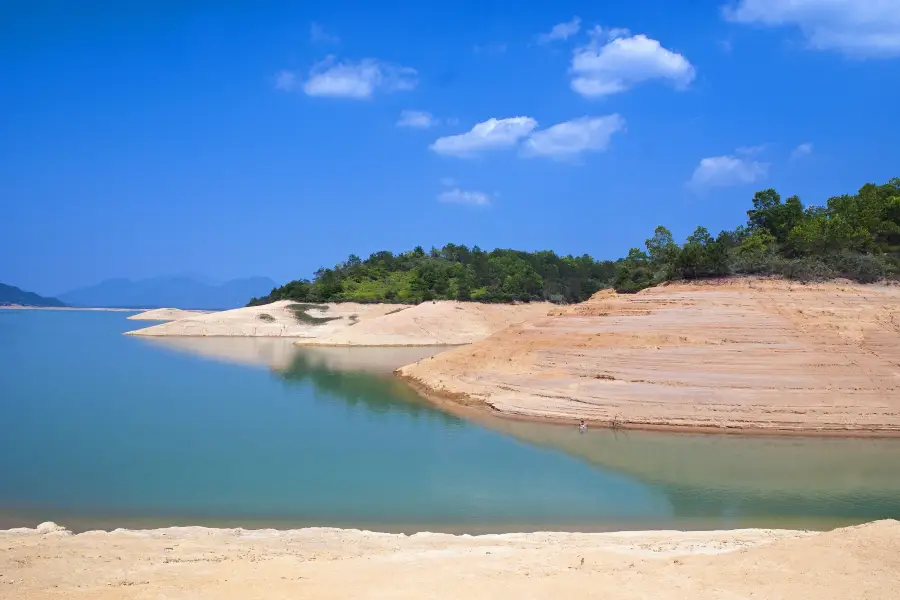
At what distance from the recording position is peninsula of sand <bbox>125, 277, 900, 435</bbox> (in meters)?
21.1

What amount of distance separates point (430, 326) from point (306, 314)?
55.8 feet

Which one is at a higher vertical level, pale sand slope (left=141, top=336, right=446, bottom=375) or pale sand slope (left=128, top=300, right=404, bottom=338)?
pale sand slope (left=128, top=300, right=404, bottom=338)

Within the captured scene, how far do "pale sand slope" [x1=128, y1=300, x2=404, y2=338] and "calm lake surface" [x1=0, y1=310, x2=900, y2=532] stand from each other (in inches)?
1365

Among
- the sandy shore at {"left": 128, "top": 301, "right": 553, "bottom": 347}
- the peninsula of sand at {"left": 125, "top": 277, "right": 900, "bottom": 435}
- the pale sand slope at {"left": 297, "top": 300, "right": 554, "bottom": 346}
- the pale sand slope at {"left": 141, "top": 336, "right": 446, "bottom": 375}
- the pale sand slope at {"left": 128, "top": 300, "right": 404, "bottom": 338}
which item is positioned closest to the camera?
the peninsula of sand at {"left": 125, "top": 277, "right": 900, "bottom": 435}

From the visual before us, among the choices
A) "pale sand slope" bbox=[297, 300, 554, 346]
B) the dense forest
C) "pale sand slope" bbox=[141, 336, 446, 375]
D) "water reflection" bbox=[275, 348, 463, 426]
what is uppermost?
the dense forest

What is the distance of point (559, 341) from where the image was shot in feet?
85.9

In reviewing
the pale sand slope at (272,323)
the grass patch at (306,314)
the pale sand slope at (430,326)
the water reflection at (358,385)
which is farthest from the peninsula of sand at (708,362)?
the grass patch at (306,314)

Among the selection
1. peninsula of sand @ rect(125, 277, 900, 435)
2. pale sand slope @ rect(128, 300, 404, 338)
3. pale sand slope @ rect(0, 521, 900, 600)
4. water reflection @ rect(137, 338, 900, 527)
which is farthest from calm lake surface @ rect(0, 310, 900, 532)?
pale sand slope @ rect(128, 300, 404, 338)

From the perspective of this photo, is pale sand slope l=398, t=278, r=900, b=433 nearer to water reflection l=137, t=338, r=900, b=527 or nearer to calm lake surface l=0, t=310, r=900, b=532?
water reflection l=137, t=338, r=900, b=527

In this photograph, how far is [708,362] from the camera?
74.5ft

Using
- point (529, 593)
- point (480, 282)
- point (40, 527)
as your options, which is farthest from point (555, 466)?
point (480, 282)

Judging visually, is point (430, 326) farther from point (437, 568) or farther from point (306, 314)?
point (437, 568)

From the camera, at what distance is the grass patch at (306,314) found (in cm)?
6502

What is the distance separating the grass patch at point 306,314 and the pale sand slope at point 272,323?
303 millimetres
